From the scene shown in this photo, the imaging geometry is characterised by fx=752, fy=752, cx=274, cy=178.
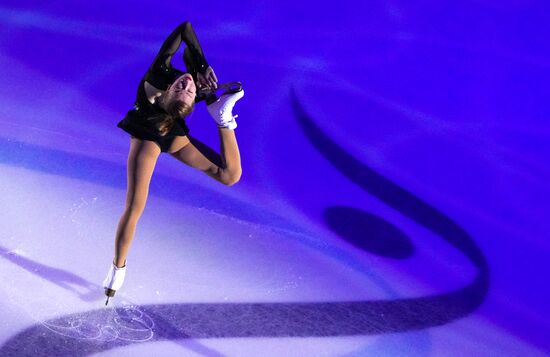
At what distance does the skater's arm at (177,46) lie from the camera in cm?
514

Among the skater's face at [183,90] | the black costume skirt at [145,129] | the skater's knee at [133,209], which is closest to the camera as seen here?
the skater's face at [183,90]

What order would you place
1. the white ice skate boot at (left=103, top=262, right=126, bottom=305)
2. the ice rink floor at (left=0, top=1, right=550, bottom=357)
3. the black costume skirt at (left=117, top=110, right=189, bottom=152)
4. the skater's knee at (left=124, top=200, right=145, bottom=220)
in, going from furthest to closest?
the ice rink floor at (left=0, top=1, right=550, bottom=357) < the white ice skate boot at (left=103, top=262, right=126, bottom=305) < the skater's knee at (left=124, top=200, right=145, bottom=220) < the black costume skirt at (left=117, top=110, right=189, bottom=152)

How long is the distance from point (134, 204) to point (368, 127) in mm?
3575

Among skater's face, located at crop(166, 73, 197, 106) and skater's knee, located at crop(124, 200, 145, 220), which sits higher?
skater's face, located at crop(166, 73, 197, 106)

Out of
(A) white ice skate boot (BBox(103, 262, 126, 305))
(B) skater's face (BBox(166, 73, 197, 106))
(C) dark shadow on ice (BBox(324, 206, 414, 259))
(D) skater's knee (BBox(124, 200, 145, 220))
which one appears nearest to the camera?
(B) skater's face (BBox(166, 73, 197, 106))

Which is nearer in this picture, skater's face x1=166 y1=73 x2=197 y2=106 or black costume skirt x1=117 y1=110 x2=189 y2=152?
skater's face x1=166 y1=73 x2=197 y2=106

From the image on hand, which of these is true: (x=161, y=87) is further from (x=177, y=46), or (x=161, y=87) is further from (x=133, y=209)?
(x=133, y=209)

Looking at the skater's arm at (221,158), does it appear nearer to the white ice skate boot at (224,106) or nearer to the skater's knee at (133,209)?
the white ice skate boot at (224,106)

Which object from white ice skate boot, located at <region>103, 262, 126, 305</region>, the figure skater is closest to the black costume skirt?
the figure skater

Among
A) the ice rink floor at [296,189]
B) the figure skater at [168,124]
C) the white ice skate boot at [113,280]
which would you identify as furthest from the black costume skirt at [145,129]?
the ice rink floor at [296,189]

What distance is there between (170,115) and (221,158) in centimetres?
53

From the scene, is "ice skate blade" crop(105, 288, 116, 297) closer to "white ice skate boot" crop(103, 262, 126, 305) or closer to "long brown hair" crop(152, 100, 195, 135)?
"white ice skate boot" crop(103, 262, 126, 305)

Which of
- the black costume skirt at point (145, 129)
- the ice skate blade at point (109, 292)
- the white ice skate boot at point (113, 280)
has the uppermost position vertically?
the black costume skirt at point (145, 129)

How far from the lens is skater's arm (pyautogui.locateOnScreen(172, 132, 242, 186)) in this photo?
5.14 meters
